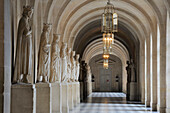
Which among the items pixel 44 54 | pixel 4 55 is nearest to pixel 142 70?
pixel 44 54

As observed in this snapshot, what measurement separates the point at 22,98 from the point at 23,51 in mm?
1141

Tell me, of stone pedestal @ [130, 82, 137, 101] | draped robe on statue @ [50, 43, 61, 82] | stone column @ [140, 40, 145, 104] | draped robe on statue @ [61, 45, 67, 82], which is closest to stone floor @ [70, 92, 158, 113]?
stone column @ [140, 40, 145, 104]

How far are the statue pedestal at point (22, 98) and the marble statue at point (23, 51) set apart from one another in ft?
0.74

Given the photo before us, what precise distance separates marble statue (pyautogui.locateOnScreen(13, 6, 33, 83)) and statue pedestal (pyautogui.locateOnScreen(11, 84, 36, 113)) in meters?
0.22

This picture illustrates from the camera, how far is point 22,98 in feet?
25.8

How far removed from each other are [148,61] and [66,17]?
18.2 feet

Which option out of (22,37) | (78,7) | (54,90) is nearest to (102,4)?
(78,7)

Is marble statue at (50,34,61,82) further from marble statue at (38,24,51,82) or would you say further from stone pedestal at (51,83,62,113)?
marble statue at (38,24,51,82)

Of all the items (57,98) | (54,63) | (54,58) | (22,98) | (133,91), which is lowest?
(133,91)

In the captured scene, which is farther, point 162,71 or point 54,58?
point 162,71

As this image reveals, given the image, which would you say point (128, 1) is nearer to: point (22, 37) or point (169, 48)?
point (169, 48)

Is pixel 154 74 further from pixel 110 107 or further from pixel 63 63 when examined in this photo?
pixel 63 63

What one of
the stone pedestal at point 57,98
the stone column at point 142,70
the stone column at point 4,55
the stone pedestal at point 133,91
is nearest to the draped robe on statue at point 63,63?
the stone pedestal at point 57,98

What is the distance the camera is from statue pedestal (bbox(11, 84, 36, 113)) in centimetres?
780
